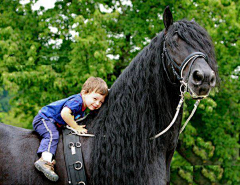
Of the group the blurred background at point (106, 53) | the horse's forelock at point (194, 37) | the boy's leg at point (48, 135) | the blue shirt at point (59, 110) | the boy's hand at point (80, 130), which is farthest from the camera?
the blurred background at point (106, 53)

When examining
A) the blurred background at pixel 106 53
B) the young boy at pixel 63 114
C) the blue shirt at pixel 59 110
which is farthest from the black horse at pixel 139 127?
the blurred background at pixel 106 53

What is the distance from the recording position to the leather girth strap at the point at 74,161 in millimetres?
2447

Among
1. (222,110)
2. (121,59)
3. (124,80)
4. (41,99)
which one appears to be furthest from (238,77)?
(124,80)

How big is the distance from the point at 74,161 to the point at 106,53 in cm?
545

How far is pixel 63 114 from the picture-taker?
2648mm

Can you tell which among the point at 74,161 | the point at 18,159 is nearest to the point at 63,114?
the point at 74,161

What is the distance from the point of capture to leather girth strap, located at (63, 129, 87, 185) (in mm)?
2447

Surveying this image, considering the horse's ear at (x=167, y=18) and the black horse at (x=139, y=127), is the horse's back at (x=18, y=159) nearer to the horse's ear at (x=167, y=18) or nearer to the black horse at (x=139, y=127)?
the black horse at (x=139, y=127)

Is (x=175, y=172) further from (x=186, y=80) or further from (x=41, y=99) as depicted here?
(x=186, y=80)

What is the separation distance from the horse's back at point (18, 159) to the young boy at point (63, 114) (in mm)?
103

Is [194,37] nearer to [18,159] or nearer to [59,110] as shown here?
[59,110]

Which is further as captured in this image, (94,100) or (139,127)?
(94,100)

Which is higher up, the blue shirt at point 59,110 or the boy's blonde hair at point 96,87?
the boy's blonde hair at point 96,87

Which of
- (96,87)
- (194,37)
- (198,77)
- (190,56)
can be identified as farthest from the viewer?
(96,87)
